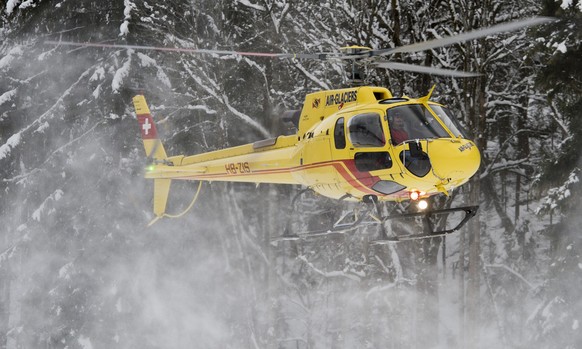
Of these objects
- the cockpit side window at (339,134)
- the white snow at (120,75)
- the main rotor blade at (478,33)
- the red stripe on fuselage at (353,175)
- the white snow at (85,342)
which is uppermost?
the main rotor blade at (478,33)

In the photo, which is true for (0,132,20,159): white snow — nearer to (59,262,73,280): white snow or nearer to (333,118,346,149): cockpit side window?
(59,262,73,280): white snow

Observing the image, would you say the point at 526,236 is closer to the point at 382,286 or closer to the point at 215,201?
the point at 382,286

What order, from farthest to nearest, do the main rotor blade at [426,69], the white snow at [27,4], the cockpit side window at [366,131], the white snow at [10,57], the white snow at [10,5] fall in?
the white snow at [10,57], the white snow at [10,5], the white snow at [27,4], the cockpit side window at [366,131], the main rotor blade at [426,69]

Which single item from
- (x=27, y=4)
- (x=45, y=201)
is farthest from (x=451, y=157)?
(x=27, y=4)

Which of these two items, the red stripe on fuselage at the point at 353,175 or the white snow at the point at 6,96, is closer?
the red stripe on fuselage at the point at 353,175

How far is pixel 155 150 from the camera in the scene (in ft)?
56.3

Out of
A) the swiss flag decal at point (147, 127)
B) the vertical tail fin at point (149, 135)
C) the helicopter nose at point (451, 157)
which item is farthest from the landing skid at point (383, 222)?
the swiss flag decal at point (147, 127)

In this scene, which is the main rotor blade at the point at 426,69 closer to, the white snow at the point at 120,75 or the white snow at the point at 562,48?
the white snow at the point at 562,48

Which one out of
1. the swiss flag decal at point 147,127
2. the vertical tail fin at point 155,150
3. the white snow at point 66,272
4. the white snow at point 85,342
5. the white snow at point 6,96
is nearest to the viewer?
the vertical tail fin at point 155,150

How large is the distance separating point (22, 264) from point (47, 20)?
687cm

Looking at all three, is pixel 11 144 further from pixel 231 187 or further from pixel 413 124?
pixel 413 124

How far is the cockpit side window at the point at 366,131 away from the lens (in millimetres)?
11430

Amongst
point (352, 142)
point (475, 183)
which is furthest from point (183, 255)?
point (352, 142)

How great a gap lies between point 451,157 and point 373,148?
1.07m
